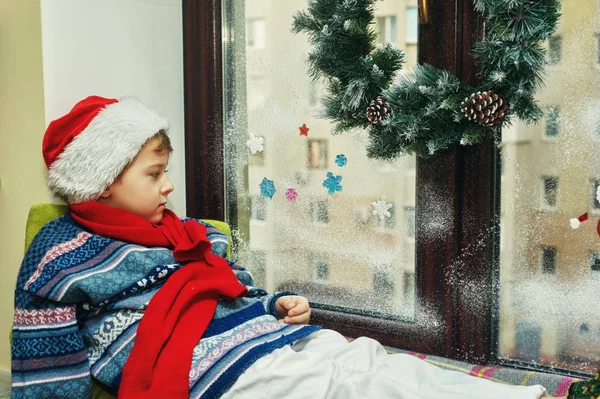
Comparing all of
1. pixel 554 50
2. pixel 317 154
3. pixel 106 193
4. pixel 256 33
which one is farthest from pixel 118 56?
pixel 554 50

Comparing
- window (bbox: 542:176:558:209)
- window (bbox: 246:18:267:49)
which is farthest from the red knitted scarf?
window (bbox: 542:176:558:209)

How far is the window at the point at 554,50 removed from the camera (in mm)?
1697

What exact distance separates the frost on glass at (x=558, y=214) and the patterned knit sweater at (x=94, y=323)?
58 centimetres

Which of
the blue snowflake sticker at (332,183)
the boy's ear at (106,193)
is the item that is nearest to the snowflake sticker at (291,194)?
the blue snowflake sticker at (332,183)

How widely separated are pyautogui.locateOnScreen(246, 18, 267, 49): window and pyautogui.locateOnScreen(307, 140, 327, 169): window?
Result: 356 millimetres

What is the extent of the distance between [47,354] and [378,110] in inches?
38.2

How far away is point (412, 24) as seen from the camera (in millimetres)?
1899

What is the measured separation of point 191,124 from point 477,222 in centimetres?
101

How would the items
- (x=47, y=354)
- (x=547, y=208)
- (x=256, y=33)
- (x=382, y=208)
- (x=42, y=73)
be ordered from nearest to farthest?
(x=47, y=354) < (x=547, y=208) < (x=42, y=73) < (x=382, y=208) < (x=256, y=33)

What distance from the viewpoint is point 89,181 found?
65.6 inches

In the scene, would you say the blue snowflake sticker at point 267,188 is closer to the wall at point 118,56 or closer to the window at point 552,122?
the wall at point 118,56

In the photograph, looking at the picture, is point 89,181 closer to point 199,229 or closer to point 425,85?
point 199,229

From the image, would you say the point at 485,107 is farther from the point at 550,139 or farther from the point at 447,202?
the point at 447,202

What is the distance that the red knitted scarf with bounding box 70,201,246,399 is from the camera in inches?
58.3
